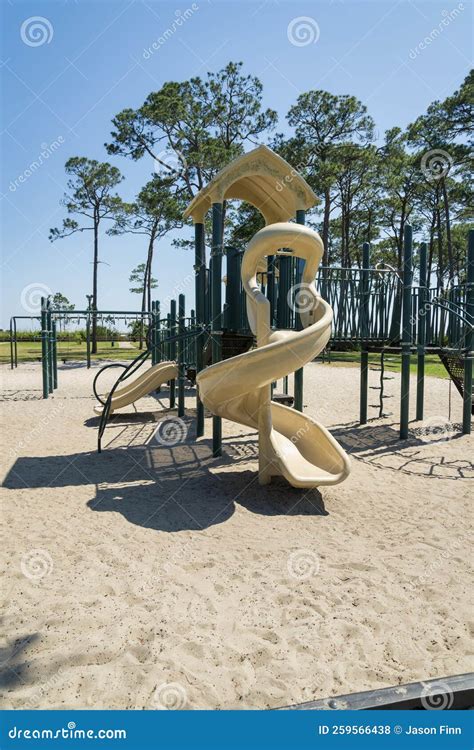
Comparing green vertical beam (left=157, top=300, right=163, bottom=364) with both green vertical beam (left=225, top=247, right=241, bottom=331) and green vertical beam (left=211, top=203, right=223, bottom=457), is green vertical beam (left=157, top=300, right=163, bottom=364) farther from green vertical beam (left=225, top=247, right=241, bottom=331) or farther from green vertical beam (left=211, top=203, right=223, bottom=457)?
green vertical beam (left=211, top=203, right=223, bottom=457)

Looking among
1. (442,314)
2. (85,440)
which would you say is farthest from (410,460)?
(85,440)

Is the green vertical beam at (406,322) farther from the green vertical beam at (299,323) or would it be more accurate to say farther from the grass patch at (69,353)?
the grass patch at (69,353)

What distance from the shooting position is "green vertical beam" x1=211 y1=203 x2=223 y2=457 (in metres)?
7.07

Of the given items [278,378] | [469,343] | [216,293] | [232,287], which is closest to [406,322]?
[469,343]

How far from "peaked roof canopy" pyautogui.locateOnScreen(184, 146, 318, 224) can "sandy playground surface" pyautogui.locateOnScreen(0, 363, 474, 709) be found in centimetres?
393

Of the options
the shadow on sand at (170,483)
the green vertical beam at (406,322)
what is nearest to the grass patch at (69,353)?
the shadow on sand at (170,483)

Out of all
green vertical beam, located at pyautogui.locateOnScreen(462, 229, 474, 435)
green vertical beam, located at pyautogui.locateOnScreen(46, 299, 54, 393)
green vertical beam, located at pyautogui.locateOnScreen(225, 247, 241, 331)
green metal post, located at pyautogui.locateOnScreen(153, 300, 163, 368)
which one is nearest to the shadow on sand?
green vertical beam, located at pyautogui.locateOnScreen(225, 247, 241, 331)

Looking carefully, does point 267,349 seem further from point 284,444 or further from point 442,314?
point 442,314

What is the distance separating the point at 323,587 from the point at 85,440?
19.4 ft

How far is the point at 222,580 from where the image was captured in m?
3.65

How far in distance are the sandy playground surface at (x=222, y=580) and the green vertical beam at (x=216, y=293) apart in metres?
0.45

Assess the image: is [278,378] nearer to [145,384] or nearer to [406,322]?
[406,322]

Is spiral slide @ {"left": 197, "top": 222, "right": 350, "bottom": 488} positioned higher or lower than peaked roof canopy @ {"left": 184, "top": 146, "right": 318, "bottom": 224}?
lower

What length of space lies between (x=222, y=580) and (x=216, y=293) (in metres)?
4.39
